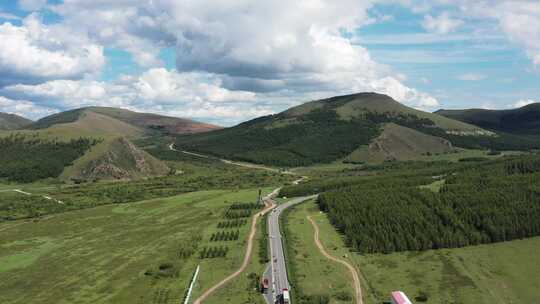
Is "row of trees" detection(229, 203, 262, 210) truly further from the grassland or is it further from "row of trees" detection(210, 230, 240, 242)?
the grassland

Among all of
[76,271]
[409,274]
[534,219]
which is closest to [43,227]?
[76,271]

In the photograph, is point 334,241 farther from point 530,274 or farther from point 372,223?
point 530,274

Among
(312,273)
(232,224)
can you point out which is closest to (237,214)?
(232,224)

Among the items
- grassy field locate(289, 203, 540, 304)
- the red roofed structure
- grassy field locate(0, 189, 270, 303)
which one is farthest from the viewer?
grassy field locate(0, 189, 270, 303)

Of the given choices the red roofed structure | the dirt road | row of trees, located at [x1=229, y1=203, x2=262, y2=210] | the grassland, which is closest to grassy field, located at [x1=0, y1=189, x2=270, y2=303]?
row of trees, located at [x1=229, y1=203, x2=262, y2=210]

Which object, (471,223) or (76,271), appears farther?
(471,223)

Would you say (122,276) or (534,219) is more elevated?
(534,219)

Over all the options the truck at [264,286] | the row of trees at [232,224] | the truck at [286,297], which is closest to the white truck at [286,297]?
the truck at [286,297]

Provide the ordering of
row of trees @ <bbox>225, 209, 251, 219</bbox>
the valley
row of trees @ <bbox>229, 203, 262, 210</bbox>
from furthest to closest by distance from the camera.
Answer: row of trees @ <bbox>229, 203, 262, 210</bbox>
row of trees @ <bbox>225, 209, 251, 219</bbox>
the valley
